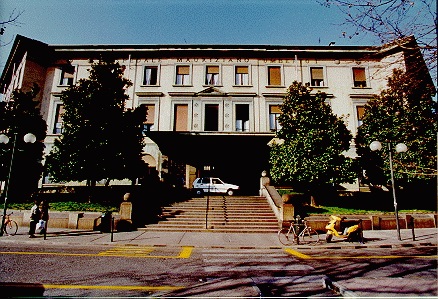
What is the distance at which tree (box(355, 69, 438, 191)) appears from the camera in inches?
619

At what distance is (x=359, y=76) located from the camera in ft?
76.6

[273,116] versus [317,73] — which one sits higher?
[317,73]

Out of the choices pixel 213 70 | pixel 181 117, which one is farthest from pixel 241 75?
pixel 181 117

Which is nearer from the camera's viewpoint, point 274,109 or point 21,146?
point 21,146

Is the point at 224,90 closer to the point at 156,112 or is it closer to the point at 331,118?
the point at 156,112

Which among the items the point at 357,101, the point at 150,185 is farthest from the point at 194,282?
the point at 357,101

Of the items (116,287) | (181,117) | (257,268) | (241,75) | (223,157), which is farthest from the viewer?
(241,75)

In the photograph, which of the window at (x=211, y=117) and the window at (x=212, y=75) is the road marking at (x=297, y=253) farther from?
the window at (x=212, y=75)

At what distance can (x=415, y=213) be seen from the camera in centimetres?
1484

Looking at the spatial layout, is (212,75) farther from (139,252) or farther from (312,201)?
(139,252)

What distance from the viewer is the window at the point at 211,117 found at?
22981 mm

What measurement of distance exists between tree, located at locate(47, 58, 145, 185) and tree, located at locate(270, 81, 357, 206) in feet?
31.4

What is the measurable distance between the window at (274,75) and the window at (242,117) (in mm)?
3323

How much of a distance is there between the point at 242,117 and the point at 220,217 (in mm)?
10932
